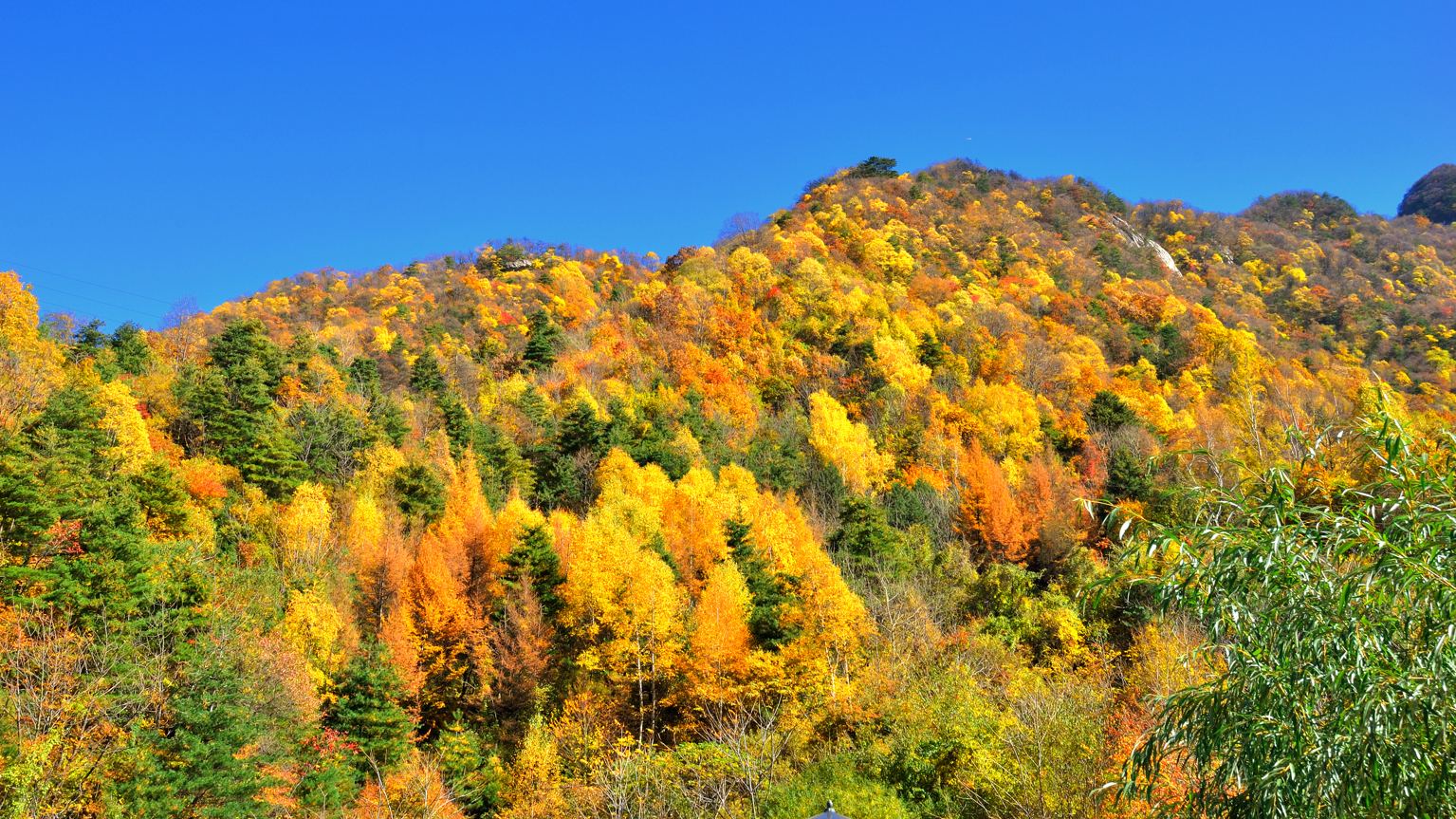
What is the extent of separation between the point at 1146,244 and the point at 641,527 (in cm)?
8282

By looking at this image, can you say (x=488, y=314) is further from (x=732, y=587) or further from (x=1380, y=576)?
(x=1380, y=576)

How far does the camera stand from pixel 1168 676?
19547mm

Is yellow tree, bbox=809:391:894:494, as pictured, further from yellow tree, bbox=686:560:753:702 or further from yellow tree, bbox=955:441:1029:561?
yellow tree, bbox=686:560:753:702

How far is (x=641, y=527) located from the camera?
36.0m

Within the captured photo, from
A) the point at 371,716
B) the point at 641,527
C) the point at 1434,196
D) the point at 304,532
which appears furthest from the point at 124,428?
the point at 1434,196

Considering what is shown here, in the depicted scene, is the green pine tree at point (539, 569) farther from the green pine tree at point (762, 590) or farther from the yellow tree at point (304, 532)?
the yellow tree at point (304, 532)

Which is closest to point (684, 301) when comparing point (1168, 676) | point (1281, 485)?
point (1168, 676)

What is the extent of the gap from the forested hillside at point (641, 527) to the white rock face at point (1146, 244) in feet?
42.0

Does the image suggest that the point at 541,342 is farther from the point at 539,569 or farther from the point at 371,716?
the point at 371,716

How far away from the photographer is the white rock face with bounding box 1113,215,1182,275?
8900cm

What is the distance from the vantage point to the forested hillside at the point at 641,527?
1828 centimetres

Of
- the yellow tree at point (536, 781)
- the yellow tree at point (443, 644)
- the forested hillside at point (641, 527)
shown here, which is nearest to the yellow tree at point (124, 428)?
the forested hillside at point (641, 527)

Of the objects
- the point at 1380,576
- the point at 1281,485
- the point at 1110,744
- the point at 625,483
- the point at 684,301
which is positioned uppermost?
the point at 684,301

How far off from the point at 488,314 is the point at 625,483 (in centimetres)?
2963
